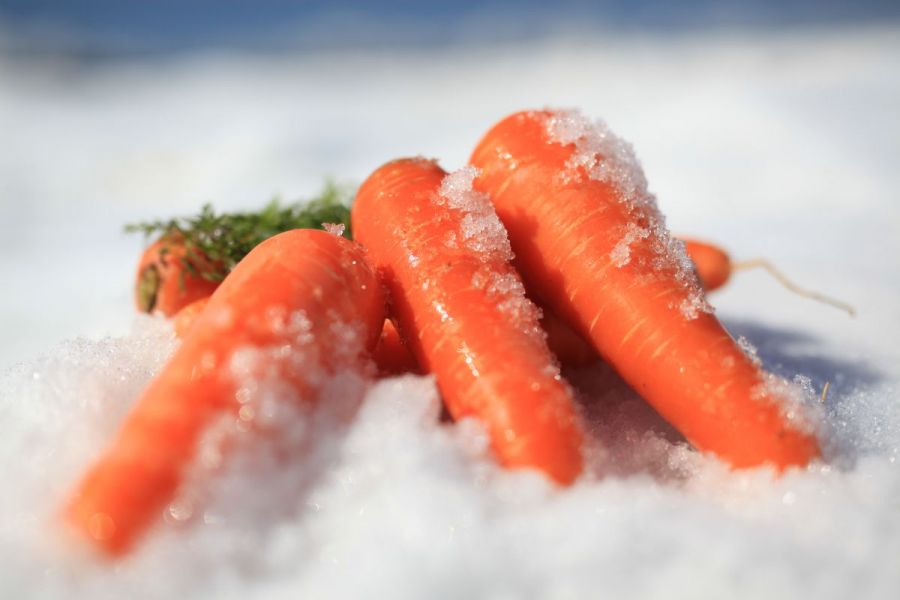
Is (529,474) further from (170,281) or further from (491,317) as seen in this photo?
(170,281)

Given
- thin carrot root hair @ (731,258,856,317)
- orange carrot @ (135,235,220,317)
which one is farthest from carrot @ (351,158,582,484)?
thin carrot root hair @ (731,258,856,317)

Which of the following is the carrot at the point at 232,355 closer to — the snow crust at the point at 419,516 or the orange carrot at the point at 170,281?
the snow crust at the point at 419,516

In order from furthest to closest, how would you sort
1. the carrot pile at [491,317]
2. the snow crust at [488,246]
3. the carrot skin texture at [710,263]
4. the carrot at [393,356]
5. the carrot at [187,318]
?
the carrot skin texture at [710,263]
the carrot at [187,318]
the carrot at [393,356]
the snow crust at [488,246]
the carrot pile at [491,317]

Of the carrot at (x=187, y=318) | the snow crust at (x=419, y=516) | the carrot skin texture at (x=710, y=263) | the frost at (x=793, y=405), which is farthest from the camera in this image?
the carrot skin texture at (x=710, y=263)

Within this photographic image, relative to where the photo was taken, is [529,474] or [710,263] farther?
[710,263]

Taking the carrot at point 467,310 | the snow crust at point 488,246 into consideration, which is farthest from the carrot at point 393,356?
the snow crust at point 488,246

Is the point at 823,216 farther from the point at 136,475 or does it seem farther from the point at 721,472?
the point at 136,475

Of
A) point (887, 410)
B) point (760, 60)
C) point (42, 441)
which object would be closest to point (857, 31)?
point (760, 60)

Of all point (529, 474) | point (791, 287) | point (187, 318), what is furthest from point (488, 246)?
point (791, 287)
